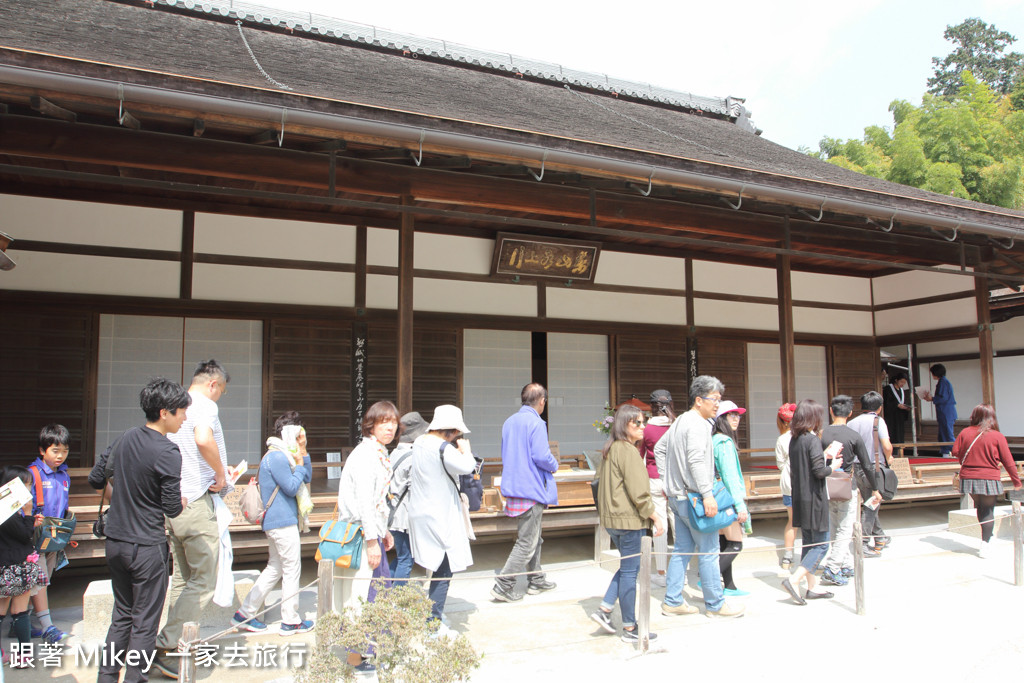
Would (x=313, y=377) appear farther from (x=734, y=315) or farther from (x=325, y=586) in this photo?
(x=734, y=315)

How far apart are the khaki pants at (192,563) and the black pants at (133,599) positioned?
13.7 inches

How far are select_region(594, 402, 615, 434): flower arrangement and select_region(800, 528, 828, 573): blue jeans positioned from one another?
262 centimetres

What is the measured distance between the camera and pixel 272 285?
22.8ft

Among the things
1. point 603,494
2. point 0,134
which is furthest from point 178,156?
point 603,494

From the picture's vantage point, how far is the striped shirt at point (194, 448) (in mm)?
3488

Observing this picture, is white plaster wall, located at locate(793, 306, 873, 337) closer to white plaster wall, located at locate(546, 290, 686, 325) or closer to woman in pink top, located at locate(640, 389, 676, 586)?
white plaster wall, located at locate(546, 290, 686, 325)

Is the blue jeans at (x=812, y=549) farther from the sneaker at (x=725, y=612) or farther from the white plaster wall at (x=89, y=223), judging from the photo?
the white plaster wall at (x=89, y=223)

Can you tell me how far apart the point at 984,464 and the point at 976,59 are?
45.5 m

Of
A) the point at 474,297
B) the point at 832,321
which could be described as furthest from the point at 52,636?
the point at 832,321

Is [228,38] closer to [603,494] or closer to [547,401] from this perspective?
[547,401]

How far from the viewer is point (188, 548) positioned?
347cm

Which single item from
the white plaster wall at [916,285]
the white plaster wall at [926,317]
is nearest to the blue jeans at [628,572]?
the white plaster wall at [916,285]

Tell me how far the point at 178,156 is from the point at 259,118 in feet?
4.32

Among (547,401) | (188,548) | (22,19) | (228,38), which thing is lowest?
(188,548)
